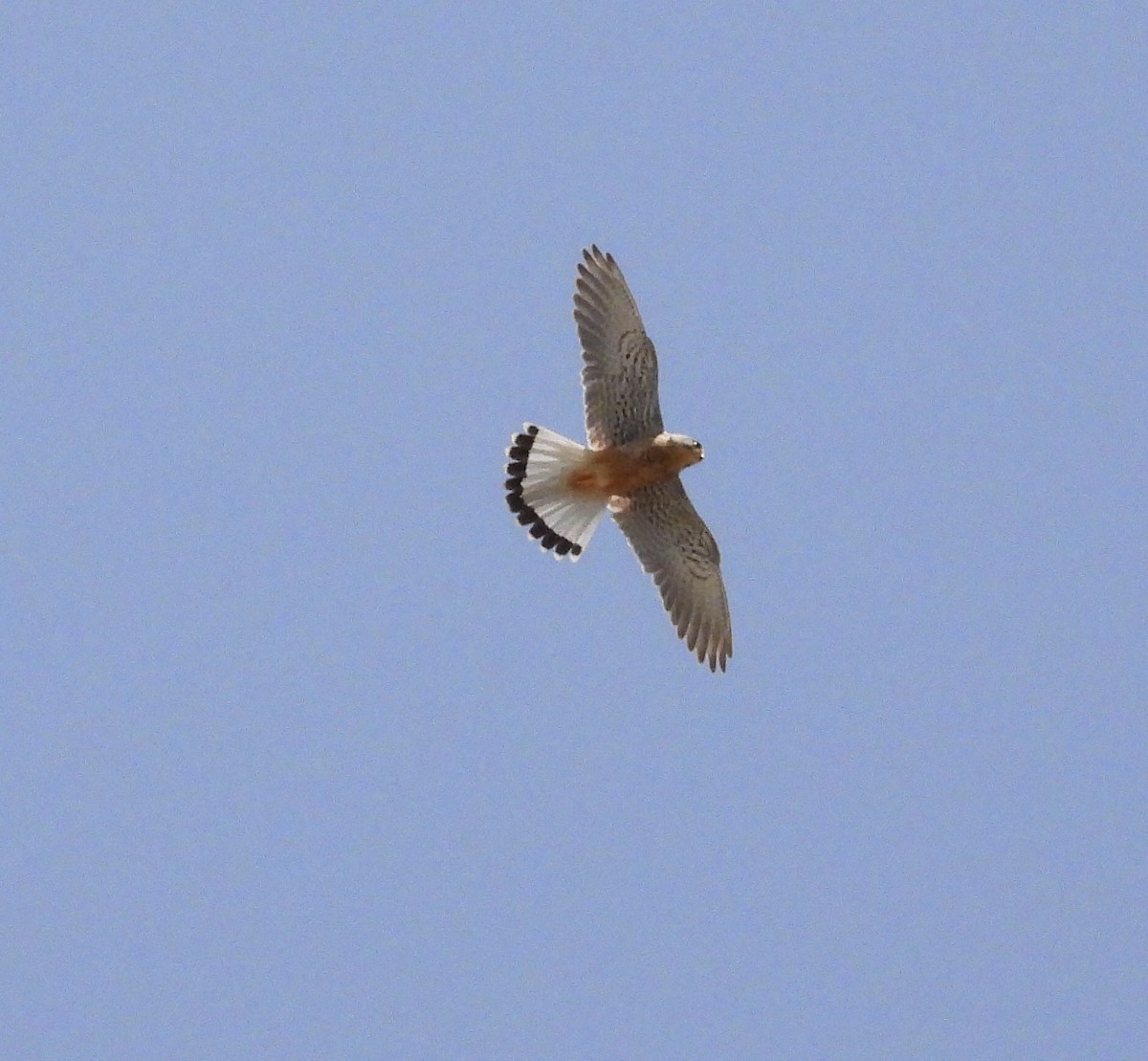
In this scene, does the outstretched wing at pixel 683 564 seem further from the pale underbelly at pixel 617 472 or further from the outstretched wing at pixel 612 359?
the outstretched wing at pixel 612 359

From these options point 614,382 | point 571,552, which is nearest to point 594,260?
point 614,382

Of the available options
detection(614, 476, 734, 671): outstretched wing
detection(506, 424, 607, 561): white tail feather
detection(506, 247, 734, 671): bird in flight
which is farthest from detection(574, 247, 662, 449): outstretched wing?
detection(614, 476, 734, 671): outstretched wing

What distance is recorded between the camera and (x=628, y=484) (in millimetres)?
17438

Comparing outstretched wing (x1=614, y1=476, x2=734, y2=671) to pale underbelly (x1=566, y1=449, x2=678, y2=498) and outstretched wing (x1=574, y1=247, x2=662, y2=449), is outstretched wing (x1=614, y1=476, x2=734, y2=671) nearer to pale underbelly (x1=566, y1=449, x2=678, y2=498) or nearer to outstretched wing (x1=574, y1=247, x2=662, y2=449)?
pale underbelly (x1=566, y1=449, x2=678, y2=498)

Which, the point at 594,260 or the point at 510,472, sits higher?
the point at 594,260

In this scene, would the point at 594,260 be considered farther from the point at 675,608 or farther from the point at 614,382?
the point at 675,608

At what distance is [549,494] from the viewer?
17.5 metres

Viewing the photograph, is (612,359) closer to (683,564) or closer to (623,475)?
(623,475)

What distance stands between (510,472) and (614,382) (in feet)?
3.40

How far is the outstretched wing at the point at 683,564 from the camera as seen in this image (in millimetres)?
17734

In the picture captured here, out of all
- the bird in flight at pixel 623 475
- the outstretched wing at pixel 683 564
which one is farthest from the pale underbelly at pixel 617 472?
the outstretched wing at pixel 683 564

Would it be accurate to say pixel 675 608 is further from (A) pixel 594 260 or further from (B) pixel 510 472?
(A) pixel 594 260

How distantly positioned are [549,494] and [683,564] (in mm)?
1225

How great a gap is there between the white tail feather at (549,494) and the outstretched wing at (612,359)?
0.28 metres
